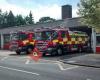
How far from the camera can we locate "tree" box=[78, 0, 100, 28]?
928 inches

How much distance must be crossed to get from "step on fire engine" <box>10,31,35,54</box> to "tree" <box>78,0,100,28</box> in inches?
338

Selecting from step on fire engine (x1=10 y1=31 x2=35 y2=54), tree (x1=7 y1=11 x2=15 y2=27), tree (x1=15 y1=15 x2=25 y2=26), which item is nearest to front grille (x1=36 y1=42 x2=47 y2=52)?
step on fire engine (x1=10 y1=31 x2=35 y2=54)

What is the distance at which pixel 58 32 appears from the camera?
26844 mm

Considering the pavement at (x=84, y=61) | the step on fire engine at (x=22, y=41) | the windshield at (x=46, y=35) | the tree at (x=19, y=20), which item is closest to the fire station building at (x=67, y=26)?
the step on fire engine at (x=22, y=41)

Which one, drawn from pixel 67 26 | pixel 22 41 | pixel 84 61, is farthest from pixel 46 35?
pixel 67 26

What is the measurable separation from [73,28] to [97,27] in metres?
10.8

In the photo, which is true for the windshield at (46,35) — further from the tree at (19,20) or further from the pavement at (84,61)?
the tree at (19,20)

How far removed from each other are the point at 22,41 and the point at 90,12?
10.1 m

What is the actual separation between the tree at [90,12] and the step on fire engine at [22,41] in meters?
8.59

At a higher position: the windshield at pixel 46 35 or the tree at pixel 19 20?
the tree at pixel 19 20

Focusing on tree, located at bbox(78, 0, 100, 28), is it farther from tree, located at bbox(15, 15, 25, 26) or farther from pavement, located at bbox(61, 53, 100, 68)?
tree, located at bbox(15, 15, 25, 26)

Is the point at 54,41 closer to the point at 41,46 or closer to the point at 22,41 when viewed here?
the point at 41,46

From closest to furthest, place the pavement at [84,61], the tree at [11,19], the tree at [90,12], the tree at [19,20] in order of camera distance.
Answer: the pavement at [84,61] → the tree at [90,12] → the tree at [19,20] → the tree at [11,19]

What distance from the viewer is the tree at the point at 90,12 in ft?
77.4
